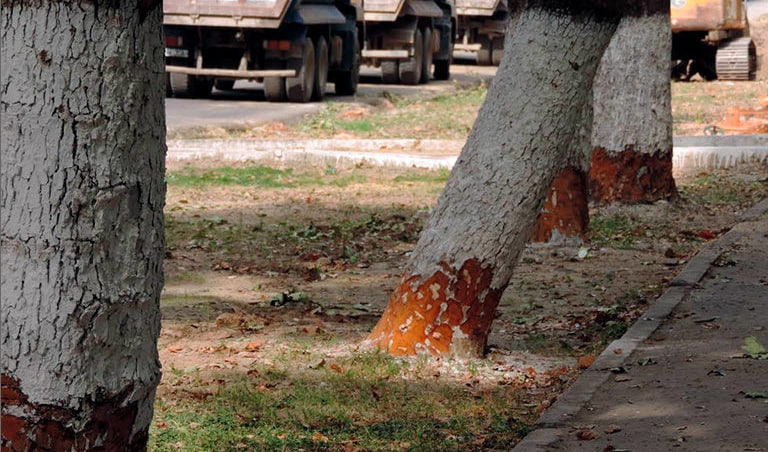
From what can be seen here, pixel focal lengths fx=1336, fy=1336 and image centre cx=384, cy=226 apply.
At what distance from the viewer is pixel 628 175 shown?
35.2 feet

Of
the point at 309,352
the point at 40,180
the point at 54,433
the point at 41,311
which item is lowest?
the point at 309,352

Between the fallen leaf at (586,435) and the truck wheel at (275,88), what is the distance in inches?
589

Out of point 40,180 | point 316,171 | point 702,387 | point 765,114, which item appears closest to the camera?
point 40,180

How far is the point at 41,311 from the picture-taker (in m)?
3.16

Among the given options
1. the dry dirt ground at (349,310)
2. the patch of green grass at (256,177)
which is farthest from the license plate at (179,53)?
the dry dirt ground at (349,310)

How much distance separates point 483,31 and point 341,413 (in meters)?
27.7

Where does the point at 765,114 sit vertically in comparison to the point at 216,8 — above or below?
below

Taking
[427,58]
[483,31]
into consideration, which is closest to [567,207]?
[427,58]

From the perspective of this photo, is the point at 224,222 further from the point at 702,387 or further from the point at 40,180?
the point at 40,180

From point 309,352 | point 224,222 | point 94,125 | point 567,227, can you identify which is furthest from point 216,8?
point 94,125

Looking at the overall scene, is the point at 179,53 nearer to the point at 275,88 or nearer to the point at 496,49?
the point at 275,88

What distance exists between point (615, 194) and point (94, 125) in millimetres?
8021

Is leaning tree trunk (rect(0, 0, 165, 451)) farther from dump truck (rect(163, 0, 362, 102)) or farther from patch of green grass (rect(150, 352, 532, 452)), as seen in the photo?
dump truck (rect(163, 0, 362, 102))

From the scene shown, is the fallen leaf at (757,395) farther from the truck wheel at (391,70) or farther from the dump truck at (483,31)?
the dump truck at (483,31)
